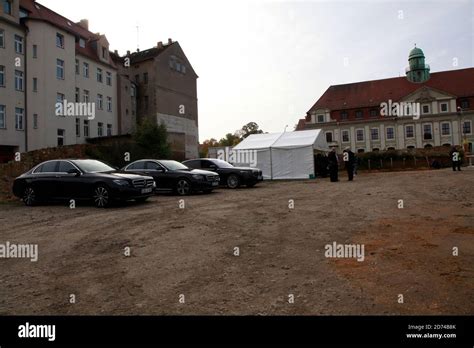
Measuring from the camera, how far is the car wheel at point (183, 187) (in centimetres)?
1559

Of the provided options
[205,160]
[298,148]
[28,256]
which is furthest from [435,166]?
[28,256]

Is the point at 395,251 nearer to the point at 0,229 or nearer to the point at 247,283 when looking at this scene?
the point at 247,283

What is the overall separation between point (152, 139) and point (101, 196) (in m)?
19.2

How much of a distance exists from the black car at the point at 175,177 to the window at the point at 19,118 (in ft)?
67.3

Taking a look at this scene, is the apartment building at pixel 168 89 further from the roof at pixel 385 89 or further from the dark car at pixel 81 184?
the roof at pixel 385 89

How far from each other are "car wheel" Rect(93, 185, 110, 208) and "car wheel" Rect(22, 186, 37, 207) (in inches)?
115

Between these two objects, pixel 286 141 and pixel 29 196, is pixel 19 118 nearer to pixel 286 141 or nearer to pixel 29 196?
pixel 29 196

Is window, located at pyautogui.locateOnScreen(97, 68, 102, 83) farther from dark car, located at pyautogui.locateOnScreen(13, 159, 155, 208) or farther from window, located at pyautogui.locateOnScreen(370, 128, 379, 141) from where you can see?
window, located at pyautogui.locateOnScreen(370, 128, 379, 141)

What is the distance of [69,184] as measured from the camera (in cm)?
1276

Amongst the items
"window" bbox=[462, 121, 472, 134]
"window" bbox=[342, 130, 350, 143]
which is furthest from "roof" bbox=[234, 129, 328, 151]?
"window" bbox=[462, 121, 472, 134]

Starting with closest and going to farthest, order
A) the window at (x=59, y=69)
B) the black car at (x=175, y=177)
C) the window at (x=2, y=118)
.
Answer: the black car at (x=175, y=177) → the window at (x=2, y=118) → the window at (x=59, y=69)

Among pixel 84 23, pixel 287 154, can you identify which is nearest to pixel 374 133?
pixel 287 154

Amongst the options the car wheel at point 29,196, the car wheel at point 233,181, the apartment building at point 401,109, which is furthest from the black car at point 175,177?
the apartment building at point 401,109

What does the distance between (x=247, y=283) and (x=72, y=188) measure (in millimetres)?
10033
